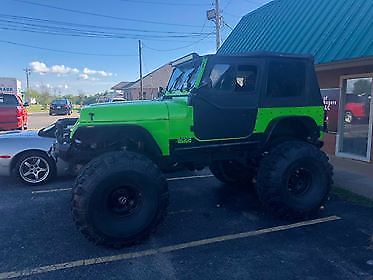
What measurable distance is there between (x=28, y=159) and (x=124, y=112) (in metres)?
3.42

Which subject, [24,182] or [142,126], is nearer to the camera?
[142,126]

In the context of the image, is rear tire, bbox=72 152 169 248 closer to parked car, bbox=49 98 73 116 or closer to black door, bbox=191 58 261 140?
black door, bbox=191 58 261 140

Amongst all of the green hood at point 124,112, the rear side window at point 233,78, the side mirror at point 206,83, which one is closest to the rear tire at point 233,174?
the rear side window at point 233,78

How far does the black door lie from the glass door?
16.5ft

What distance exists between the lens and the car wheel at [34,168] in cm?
642

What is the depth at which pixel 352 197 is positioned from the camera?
224 inches

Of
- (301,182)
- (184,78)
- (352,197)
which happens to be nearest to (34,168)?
(184,78)

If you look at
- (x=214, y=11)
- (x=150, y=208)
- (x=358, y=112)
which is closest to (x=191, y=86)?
(x=150, y=208)

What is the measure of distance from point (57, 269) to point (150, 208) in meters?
1.21

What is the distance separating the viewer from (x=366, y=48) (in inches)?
254

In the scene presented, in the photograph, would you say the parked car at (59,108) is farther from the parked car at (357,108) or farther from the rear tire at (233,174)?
the rear tire at (233,174)

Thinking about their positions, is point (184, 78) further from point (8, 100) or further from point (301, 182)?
point (8, 100)

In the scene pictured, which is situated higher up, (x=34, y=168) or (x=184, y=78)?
(x=184, y=78)

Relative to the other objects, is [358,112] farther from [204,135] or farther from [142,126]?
[142,126]
